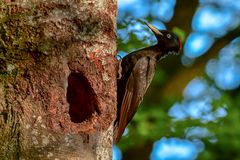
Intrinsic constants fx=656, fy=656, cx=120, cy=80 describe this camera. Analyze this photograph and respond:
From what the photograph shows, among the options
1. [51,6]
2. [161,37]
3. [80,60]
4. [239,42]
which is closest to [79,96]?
[80,60]

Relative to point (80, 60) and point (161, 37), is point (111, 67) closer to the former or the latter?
point (80, 60)

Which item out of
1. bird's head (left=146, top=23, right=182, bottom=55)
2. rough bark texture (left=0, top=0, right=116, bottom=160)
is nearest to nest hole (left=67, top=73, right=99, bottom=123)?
rough bark texture (left=0, top=0, right=116, bottom=160)

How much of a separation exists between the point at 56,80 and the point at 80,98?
0.31m

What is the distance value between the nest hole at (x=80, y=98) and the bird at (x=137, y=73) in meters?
0.93

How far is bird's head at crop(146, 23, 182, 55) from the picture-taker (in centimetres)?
579

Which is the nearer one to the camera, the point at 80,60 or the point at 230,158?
the point at 80,60

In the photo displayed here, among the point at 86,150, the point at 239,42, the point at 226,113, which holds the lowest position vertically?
the point at 86,150

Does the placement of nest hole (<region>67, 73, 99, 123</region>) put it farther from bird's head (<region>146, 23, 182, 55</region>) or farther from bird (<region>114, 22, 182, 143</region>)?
bird's head (<region>146, 23, 182, 55</region>)

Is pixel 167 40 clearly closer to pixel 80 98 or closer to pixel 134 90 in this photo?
pixel 134 90

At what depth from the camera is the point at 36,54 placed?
3584 millimetres

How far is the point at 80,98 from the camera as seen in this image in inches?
152

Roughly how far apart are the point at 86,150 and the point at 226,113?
5.05 metres

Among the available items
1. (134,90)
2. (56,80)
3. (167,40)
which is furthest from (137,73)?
(56,80)

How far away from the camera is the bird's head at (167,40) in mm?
5793
